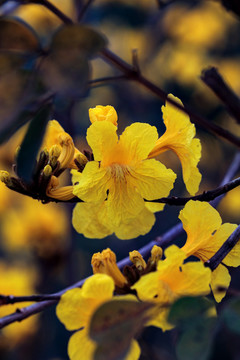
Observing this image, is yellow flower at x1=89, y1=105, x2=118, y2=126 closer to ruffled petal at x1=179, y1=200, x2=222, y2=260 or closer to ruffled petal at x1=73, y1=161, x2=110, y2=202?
ruffled petal at x1=73, y1=161, x2=110, y2=202

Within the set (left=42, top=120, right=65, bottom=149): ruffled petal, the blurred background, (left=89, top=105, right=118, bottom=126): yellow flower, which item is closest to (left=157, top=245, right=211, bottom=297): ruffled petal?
(left=89, top=105, right=118, bottom=126): yellow flower

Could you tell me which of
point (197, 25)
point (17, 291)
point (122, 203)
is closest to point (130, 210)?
point (122, 203)

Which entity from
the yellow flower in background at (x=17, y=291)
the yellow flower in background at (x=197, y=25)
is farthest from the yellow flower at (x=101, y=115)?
the yellow flower in background at (x=197, y=25)

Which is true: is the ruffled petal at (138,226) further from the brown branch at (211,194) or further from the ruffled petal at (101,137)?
the ruffled petal at (101,137)

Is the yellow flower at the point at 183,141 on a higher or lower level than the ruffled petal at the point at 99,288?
higher

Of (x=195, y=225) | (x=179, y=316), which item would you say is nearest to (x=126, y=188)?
(x=195, y=225)

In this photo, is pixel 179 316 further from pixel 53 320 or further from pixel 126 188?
pixel 53 320
